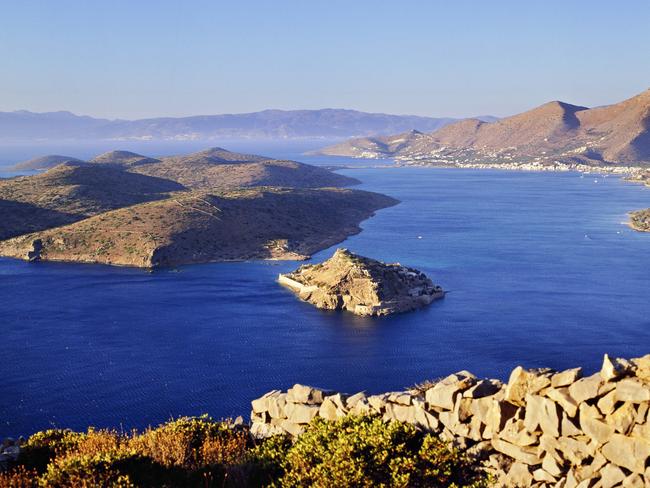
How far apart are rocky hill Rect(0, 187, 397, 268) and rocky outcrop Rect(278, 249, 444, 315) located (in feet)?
64.3

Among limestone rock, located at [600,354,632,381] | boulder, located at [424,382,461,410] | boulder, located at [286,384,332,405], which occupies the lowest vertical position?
boulder, located at [286,384,332,405]

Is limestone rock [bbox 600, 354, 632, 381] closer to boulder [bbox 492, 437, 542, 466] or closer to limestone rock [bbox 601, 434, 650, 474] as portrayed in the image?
limestone rock [bbox 601, 434, 650, 474]

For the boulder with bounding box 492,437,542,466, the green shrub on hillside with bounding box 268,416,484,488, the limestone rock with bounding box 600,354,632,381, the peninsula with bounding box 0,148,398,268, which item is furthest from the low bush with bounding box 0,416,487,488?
the peninsula with bounding box 0,148,398,268

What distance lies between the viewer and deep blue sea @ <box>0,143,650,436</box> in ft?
141

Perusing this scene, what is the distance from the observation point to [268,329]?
56469 mm

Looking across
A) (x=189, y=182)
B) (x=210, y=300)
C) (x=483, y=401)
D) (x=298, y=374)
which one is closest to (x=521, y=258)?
(x=210, y=300)

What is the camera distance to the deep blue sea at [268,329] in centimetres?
4294

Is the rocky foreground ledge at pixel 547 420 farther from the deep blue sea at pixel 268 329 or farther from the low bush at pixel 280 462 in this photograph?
the deep blue sea at pixel 268 329

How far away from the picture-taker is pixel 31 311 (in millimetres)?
62562

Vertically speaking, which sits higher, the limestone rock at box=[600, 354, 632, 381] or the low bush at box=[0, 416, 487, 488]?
the limestone rock at box=[600, 354, 632, 381]

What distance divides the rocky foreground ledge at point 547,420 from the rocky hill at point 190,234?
7371 centimetres

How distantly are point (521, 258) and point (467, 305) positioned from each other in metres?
25.7

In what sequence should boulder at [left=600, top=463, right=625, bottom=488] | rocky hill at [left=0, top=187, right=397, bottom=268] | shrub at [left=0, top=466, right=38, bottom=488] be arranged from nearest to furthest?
boulder at [left=600, top=463, right=625, bottom=488] < shrub at [left=0, top=466, right=38, bottom=488] < rocky hill at [left=0, top=187, right=397, bottom=268]

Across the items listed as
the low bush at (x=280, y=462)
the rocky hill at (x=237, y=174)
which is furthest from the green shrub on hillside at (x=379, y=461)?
the rocky hill at (x=237, y=174)
